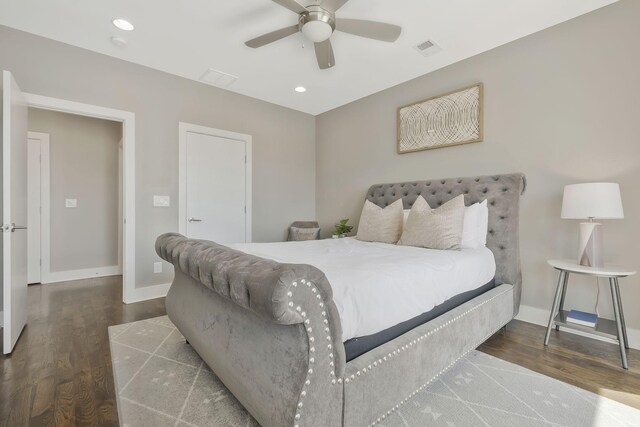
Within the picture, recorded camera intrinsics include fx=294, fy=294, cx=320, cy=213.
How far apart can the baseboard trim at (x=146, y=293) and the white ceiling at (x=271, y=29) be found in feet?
8.44

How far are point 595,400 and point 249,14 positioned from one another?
3522 millimetres

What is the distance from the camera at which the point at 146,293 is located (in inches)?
134

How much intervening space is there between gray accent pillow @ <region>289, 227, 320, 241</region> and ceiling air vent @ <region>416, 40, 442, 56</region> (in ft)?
8.77

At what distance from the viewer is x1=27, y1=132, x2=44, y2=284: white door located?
159 inches

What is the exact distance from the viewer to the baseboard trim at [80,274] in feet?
13.7

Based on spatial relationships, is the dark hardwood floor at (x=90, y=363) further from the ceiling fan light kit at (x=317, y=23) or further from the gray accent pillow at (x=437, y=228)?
the ceiling fan light kit at (x=317, y=23)

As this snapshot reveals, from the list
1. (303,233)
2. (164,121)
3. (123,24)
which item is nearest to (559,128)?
(303,233)

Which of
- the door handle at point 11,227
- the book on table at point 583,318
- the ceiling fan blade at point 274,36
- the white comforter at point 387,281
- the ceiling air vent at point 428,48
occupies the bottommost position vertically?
the book on table at point 583,318

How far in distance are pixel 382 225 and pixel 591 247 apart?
1.63 meters

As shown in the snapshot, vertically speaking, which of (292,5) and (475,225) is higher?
(292,5)

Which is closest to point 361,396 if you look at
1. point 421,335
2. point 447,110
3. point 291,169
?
point 421,335

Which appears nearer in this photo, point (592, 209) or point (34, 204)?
point (592, 209)

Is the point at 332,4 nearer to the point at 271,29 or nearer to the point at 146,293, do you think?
the point at 271,29

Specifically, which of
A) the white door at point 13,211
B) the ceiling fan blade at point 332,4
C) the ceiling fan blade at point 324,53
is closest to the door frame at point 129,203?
the white door at point 13,211
